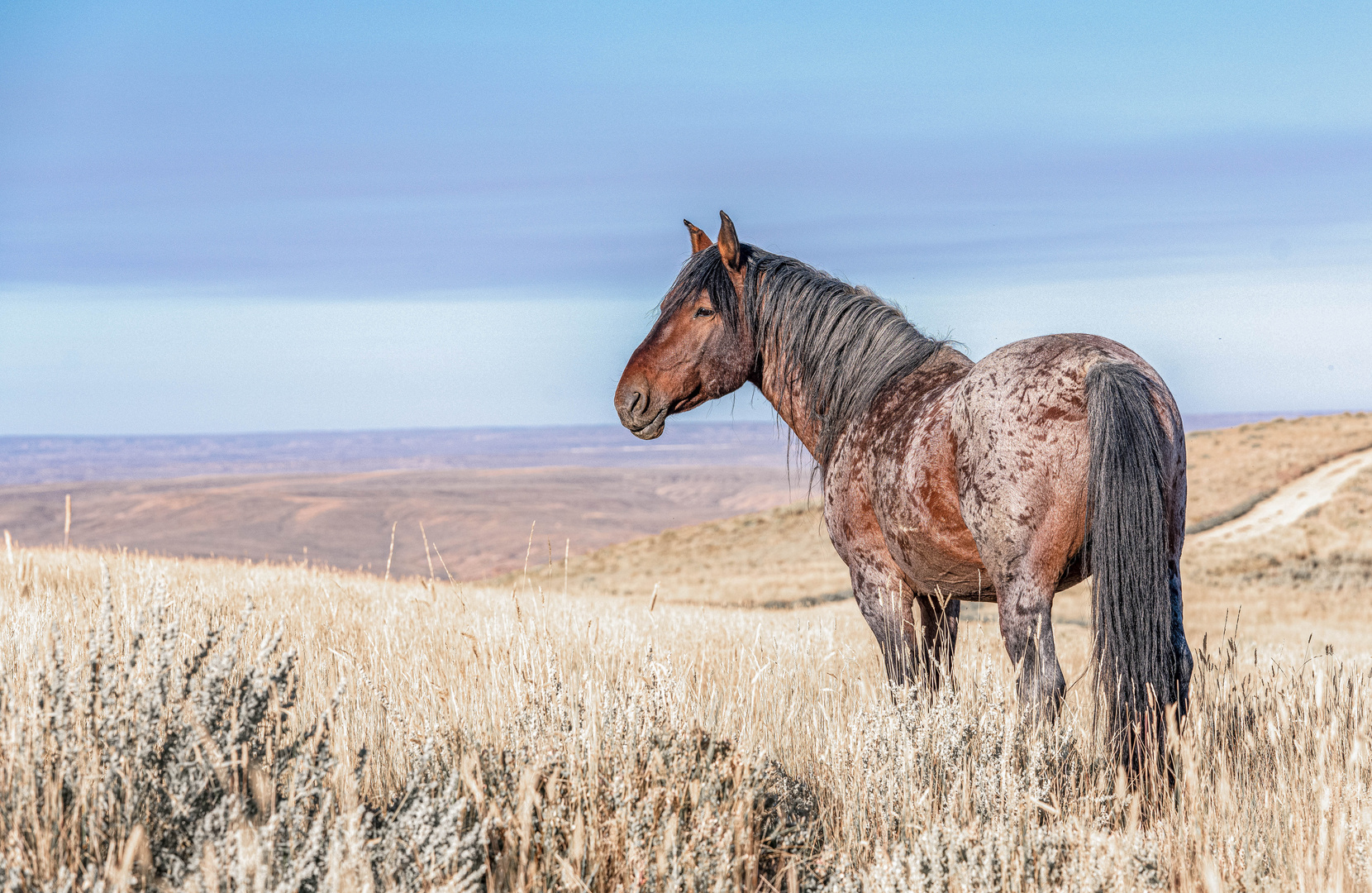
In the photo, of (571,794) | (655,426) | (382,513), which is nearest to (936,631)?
(655,426)

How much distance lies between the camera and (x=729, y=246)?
17.5 feet

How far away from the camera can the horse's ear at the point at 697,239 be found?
5.96 meters

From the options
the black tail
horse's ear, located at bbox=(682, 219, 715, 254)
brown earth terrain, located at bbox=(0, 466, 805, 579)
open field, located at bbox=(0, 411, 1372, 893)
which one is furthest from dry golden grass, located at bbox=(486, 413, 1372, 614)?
brown earth terrain, located at bbox=(0, 466, 805, 579)

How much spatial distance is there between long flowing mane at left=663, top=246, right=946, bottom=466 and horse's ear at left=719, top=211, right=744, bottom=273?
0.20 feet

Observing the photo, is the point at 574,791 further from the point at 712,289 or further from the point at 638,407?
the point at 712,289

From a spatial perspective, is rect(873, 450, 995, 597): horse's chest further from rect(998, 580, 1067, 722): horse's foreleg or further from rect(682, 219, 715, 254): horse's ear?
rect(682, 219, 715, 254): horse's ear

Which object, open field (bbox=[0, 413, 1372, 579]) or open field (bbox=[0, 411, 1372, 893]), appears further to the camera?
open field (bbox=[0, 413, 1372, 579])

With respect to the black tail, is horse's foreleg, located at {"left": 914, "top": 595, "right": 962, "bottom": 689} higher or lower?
lower

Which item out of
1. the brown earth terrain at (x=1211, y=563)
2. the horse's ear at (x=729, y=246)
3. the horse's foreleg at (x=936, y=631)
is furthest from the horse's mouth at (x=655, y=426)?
the brown earth terrain at (x=1211, y=563)

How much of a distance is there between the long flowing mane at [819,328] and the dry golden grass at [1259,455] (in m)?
27.8

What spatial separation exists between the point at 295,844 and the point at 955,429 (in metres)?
2.91

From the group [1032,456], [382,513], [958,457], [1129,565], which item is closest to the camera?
[1129,565]

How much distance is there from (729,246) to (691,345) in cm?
59

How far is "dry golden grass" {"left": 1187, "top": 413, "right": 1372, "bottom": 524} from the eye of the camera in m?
31.2
